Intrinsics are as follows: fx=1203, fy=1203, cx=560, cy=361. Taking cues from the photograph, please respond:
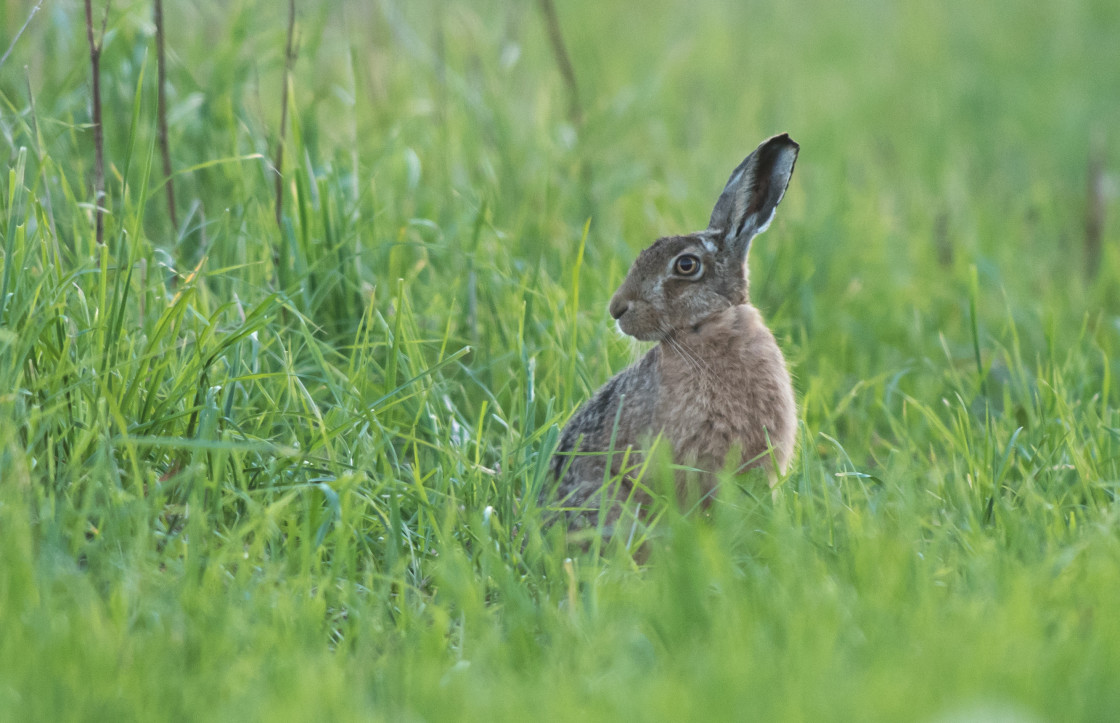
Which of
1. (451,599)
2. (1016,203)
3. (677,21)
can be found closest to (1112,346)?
(1016,203)

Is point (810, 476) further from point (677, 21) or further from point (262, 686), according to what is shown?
point (677, 21)

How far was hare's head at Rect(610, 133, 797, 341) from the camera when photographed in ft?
12.6

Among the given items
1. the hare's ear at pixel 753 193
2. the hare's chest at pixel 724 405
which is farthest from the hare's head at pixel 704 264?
the hare's chest at pixel 724 405

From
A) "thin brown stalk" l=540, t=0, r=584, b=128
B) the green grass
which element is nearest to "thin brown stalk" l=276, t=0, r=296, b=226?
the green grass

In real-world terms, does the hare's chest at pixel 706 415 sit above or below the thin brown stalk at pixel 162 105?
below

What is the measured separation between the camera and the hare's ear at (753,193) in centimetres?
382

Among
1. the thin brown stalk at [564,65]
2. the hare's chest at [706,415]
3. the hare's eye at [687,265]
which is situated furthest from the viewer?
the thin brown stalk at [564,65]

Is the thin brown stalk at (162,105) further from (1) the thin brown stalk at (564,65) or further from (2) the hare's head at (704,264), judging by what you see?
(1) the thin brown stalk at (564,65)

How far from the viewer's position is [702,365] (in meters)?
3.82

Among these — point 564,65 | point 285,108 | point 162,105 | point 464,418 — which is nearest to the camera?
point 464,418

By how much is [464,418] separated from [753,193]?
1.24m

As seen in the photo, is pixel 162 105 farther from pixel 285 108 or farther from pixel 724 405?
pixel 724 405

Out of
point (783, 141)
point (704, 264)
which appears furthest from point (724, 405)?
point (783, 141)

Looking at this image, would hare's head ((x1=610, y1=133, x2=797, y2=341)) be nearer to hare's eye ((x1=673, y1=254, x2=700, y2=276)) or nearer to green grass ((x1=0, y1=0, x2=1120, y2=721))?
hare's eye ((x1=673, y1=254, x2=700, y2=276))
